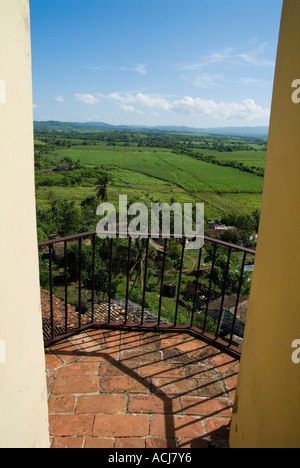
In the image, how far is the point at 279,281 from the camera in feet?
3.90

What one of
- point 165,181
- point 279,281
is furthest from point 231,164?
point 279,281

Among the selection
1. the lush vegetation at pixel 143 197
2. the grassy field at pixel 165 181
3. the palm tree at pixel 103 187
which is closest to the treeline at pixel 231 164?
the lush vegetation at pixel 143 197

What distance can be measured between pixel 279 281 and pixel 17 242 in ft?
3.26

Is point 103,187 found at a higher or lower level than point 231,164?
lower

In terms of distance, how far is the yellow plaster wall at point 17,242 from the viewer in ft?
3.37

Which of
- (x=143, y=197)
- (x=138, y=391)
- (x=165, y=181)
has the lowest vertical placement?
(x=143, y=197)

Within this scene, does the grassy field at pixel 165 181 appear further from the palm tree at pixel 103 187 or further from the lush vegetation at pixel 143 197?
the palm tree at pixel 103 187

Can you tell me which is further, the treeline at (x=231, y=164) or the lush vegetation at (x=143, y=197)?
the treeline at (x=231, y=164)

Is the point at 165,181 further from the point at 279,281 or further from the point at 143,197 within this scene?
the point at 279,281

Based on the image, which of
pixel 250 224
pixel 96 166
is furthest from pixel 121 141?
pixel 250 224

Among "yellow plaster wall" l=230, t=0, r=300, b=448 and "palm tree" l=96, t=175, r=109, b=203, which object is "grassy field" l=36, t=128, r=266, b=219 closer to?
"palm tree" l=96, t=175, r=109, b=203

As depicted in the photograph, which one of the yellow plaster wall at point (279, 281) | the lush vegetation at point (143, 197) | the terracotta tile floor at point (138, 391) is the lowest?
the lush vegetation at point (143, 197)

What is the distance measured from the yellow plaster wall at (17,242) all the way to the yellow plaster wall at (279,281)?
944 mm

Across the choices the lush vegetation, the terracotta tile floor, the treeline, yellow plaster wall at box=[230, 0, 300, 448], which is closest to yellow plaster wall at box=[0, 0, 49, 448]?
the terracotta tile floor
